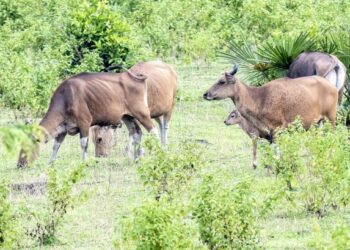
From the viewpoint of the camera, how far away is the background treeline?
20556 mm

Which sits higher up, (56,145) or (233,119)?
(56,145)

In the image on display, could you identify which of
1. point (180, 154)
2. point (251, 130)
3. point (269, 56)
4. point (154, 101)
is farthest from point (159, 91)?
point (180, 154)

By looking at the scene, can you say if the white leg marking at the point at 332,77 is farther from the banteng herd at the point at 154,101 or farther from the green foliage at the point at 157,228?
the green foliage at the point at 157,228

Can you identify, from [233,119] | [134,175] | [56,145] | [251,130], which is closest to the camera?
[134,175]

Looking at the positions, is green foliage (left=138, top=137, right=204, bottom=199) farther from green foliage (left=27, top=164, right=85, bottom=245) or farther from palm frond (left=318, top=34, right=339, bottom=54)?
palm frond (left=318, top=34, right=339, bottom=54)

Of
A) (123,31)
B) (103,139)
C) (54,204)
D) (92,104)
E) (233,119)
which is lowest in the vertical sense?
(103,139)

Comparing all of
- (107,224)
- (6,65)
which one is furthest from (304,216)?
(6,65)

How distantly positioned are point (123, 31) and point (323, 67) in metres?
4.31

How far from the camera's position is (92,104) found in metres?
18.2

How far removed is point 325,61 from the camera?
18.3m

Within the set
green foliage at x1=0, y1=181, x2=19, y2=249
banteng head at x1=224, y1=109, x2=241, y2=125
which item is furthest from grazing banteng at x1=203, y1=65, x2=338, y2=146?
green foliage at x1=0, y1=181, x2=19, y2=249

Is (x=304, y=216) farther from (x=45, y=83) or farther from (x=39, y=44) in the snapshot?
(x=39, y=44)

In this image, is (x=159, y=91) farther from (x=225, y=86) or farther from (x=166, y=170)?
(x=166, y=170)

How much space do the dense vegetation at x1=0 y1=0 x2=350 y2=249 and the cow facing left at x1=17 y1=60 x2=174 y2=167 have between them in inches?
19.4
